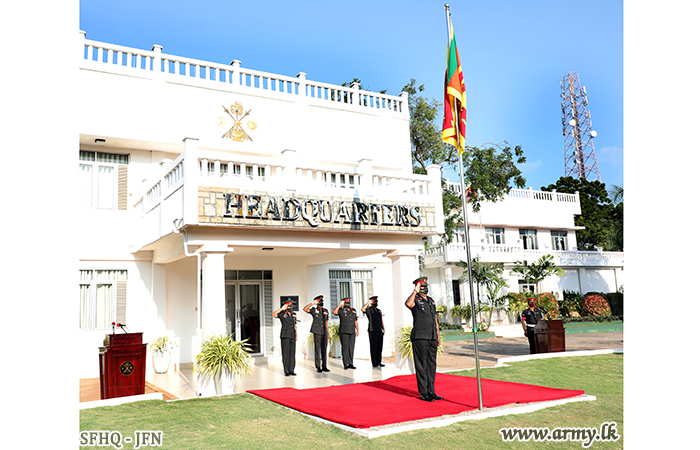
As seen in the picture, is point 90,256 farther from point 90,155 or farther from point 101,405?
point 101,405

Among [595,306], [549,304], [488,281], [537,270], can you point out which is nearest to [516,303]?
[549,304]

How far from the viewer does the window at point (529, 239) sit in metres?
30.5

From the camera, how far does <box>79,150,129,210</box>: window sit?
13180mm

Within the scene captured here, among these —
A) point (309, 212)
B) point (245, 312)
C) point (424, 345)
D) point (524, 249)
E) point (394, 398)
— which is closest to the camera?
point (424, 345)

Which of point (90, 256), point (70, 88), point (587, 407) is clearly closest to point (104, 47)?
point (90, 256)

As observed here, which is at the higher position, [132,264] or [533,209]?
[533,209]

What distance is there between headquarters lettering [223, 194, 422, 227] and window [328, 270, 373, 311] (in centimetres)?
507

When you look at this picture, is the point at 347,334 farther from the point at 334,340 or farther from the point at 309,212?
the point at 309,212

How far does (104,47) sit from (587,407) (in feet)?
40.4

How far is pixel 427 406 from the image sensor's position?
793cm

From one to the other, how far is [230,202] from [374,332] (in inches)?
210

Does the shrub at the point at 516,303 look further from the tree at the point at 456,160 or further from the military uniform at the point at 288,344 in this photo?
the military uniform at the point at 288,344

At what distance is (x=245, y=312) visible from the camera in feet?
49.2

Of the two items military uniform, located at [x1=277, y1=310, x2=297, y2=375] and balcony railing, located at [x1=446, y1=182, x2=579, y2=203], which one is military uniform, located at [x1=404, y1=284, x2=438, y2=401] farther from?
balcony railing, located at [x1=446, y1=182, x2=579, y2=203]
